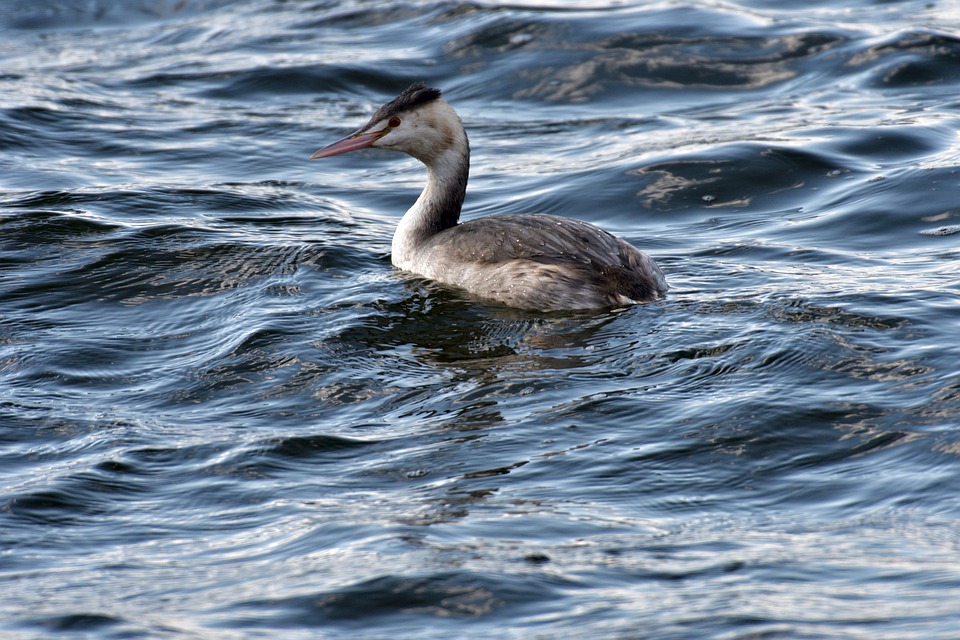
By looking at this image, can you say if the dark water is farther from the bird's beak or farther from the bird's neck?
the bird's beak

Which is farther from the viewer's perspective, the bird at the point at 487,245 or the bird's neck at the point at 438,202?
the bird's neck at the point at 438,202

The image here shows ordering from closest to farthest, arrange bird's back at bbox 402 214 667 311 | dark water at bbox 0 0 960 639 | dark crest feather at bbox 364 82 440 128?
1. dark water at bbox 0 0 960 639
2. bird's back at bbox 402 214 667 311
3. dark crest feather at bbox 364 82 440 128

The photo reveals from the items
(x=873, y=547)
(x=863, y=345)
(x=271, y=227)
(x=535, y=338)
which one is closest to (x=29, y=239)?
(x=271, y=227)

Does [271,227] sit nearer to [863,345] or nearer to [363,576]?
[863,345]

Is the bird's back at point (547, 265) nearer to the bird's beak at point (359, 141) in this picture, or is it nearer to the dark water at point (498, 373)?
the dark water at point (498, 373)

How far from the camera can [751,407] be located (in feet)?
20.4

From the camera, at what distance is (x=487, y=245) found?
8.19m

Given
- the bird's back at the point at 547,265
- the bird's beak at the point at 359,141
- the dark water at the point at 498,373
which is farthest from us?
the bird's beak at the point at 359,141

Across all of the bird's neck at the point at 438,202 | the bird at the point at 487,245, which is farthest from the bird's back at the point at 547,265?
the bird's neck at the point at 438,202

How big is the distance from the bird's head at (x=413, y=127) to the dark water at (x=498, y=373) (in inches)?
31.9

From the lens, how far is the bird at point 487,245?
7781mm

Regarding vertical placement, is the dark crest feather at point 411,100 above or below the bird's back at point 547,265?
above

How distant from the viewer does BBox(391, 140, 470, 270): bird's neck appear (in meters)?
9.02

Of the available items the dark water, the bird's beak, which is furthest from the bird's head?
the dark water
